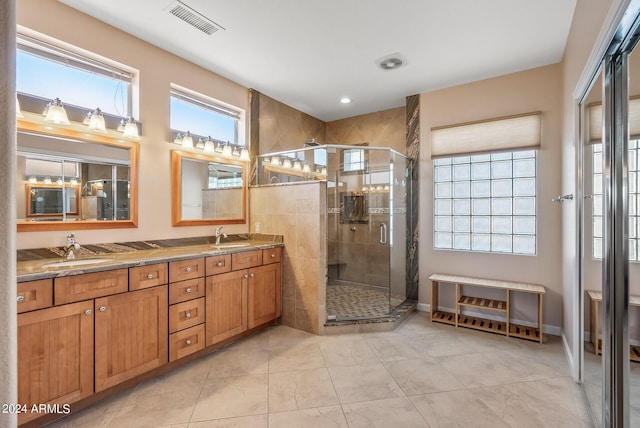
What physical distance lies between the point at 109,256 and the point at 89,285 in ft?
1.83

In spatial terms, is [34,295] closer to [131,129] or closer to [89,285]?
[89,285]

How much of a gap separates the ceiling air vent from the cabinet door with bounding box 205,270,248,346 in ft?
7.15

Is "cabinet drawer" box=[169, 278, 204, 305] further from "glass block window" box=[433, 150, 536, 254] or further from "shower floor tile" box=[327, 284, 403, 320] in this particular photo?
"glass block window" box=[433, 150, 536, 254]

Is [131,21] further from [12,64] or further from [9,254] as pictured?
[9,254]

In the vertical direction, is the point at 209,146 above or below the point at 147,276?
above

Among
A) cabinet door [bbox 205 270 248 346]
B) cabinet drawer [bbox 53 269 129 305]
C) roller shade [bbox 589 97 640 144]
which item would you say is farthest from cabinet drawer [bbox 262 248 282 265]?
roller shade [bbox 589 97 640 144]

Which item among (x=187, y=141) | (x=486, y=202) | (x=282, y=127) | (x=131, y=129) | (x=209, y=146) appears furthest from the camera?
(x=282, y=127)

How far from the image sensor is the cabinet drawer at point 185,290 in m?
2.31

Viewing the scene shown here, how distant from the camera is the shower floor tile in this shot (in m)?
3.38

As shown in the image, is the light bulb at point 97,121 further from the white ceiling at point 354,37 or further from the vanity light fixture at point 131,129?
the white ceiling at point 354,37

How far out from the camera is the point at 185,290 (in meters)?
2.39

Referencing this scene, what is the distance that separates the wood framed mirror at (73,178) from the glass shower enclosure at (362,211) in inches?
61.3

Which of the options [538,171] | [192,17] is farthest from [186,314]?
[538,171]

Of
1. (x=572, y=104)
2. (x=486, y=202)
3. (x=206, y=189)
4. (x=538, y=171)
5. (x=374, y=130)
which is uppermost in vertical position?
(x=374, y=130)
